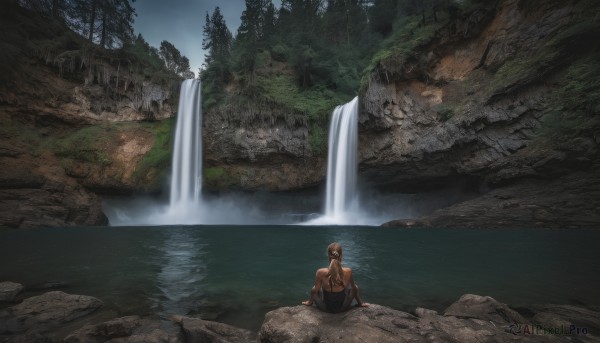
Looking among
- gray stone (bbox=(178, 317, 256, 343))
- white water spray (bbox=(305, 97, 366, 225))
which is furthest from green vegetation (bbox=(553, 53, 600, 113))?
gray stone (bbox=(178, 317, 256, 343))

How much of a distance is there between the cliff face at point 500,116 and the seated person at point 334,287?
1933 centimetres

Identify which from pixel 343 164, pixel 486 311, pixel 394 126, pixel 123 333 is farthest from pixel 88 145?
pixel 486 311

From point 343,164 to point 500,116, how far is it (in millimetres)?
12703

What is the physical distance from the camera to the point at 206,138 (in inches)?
1217

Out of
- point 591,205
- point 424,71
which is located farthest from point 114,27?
point 591,205

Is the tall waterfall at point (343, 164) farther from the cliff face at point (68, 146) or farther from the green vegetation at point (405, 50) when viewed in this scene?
the cliff face at point (68, 146)

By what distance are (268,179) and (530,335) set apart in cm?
2842

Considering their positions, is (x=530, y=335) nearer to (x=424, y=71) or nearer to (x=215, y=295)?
(x=215, y=295)

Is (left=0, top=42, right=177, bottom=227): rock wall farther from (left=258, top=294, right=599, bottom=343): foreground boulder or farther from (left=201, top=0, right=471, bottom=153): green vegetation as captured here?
(left=258, top=294, right=599, bottom=343): foreground boulder

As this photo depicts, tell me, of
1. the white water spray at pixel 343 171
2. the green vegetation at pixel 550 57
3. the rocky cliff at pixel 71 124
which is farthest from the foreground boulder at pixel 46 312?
the green vegetation at pixel 550 57

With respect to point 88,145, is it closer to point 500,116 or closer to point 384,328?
point 384,328

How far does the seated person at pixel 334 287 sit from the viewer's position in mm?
4324

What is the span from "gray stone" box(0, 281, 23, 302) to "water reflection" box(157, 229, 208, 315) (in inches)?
106

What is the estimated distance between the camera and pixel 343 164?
2833cm
